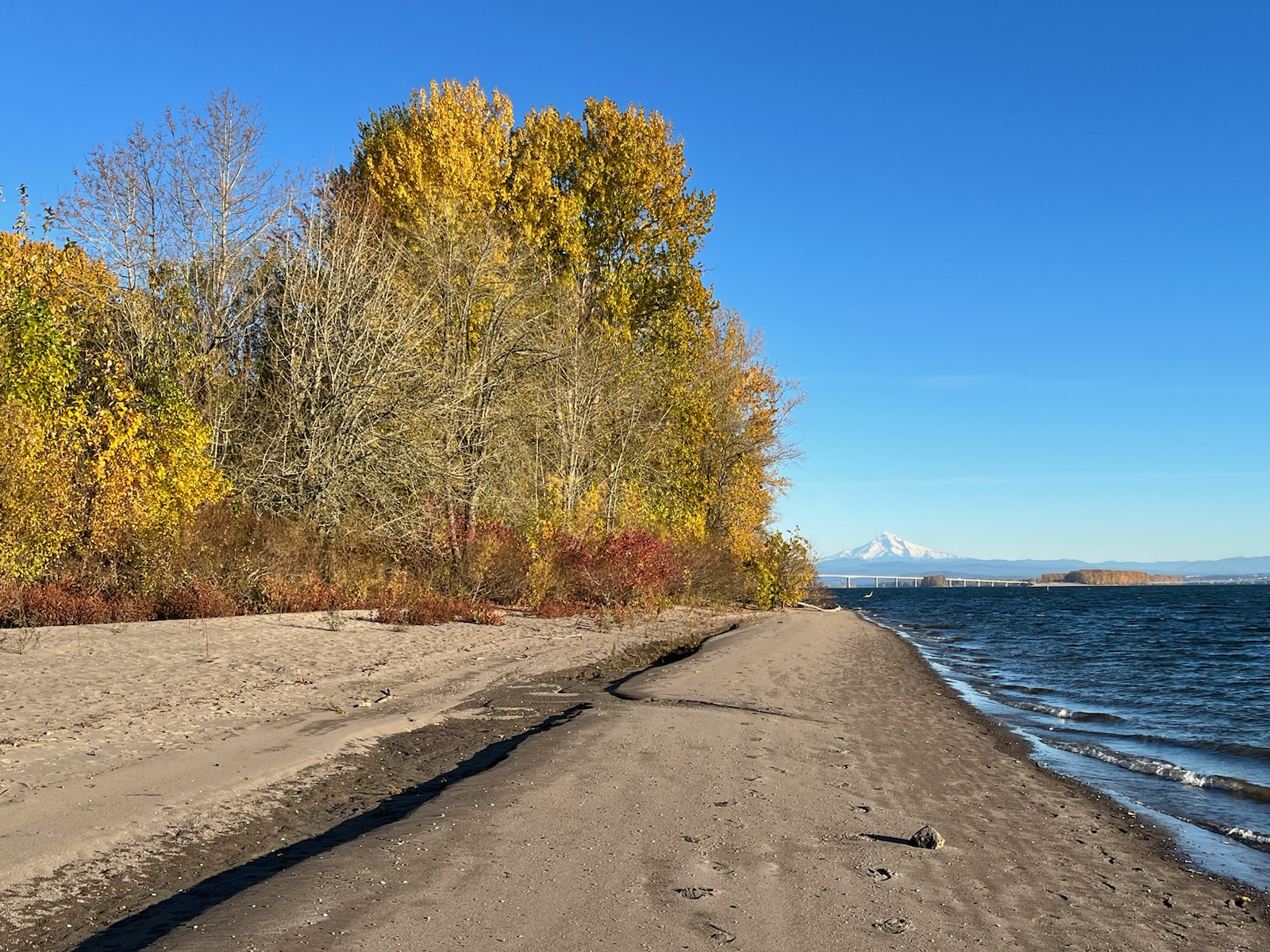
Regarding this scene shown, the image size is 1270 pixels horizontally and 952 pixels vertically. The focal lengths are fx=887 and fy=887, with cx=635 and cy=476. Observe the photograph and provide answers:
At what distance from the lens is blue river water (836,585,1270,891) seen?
30.0 feet

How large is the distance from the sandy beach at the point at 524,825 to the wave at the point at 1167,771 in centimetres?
140

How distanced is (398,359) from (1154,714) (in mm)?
18198

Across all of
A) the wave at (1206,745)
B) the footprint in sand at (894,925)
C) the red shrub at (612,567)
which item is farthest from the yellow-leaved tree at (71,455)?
the wave at (1206,745)

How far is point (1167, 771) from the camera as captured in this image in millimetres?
11328

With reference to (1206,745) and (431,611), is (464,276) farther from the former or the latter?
(1206,745)

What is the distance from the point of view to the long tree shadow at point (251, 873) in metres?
4.71

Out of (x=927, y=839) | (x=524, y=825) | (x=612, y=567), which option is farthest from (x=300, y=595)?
(x=927, y=839)

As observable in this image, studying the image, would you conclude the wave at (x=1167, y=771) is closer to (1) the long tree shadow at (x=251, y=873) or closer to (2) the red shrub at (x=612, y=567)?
(1) the long tree shadow at (x=251, y=873)

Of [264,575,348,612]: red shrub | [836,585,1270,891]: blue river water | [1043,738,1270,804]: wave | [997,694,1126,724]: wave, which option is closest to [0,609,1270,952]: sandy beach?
[836,585,1270,891]: blue river water

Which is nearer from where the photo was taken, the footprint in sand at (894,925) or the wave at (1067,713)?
the footprint in sand at (894,925)

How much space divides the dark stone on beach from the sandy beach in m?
0.13

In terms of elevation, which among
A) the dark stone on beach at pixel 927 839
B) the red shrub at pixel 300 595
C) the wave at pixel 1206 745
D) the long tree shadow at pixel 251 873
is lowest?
the wave at pixel 1206 745

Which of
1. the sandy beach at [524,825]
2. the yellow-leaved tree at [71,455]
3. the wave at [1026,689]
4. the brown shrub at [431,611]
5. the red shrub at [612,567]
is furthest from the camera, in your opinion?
the red shrub at [612,567]

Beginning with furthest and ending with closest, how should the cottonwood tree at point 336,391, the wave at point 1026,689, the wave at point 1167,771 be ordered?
the cottonwood tree at point 336,391
the wave at point 1026,689
the wave at point 1167,771
